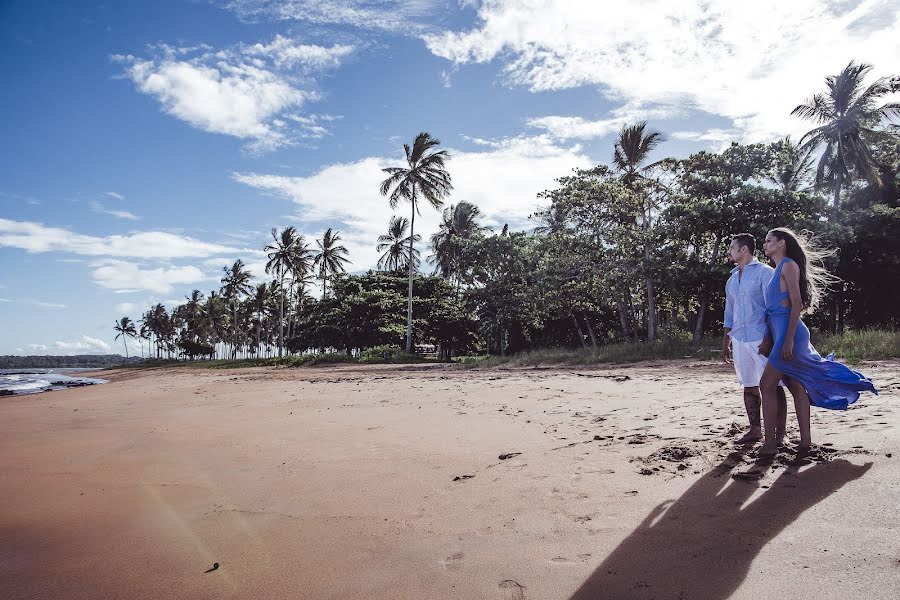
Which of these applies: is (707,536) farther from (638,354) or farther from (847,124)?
(847,124)

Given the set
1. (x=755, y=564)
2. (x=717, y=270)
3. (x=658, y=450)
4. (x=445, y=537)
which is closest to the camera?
(x=755, y=564)

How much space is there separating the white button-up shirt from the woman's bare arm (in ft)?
0.62

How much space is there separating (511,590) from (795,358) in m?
2.54

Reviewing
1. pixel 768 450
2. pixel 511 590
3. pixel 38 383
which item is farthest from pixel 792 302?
pixel 38 383

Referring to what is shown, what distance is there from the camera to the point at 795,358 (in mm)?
3152

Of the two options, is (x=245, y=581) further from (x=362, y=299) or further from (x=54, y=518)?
(x=362, y=299)

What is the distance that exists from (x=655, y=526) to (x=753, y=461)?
1178 millimetres

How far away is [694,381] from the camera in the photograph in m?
7.15

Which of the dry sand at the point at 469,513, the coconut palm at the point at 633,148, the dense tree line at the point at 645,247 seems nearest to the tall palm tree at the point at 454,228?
the dense tree line at the point at 645,247

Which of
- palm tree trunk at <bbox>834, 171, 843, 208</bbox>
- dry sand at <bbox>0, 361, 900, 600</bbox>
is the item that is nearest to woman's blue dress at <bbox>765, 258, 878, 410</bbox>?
dry sand at <bbox>0, 361, 900, 600</bbox>

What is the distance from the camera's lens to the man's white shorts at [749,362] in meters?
3.49

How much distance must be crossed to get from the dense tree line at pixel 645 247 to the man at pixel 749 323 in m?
7.09

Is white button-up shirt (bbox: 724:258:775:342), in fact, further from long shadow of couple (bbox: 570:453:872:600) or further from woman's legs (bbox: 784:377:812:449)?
long shadow of couple (bbox: 570:453:872:600)

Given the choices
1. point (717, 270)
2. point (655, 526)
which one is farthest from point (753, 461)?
point (717, 270)
